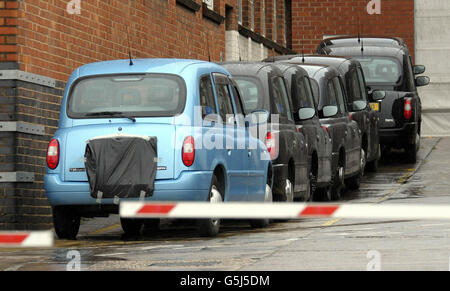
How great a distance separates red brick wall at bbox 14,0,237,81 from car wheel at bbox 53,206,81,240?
102 inches

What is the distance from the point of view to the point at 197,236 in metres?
13.5

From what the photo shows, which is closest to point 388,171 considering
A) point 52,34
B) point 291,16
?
point 52,34

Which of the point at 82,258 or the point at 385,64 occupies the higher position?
the point at 385,64

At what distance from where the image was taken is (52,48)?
16.7 meters

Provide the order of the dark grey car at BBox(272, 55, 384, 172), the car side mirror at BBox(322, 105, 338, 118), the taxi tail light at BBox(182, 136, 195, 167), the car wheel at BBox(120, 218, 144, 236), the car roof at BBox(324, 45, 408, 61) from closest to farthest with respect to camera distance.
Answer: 1. the taxi tail light at BBox(182, 136, 195, 167)
2. the car wheel at BBox(120, 218, 144, 236)
3. the car side mirror at BBox(322, 105, 338, 118)
4. the dark grey car at BBox(272, 55, 384, 172)
5. the car roof at BBox(324, 45, 408, 61)

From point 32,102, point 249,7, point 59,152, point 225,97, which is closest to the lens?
point 59,152

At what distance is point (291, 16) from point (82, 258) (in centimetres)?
3262

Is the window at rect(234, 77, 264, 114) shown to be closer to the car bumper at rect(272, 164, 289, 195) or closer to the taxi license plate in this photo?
the car bumper at rect(272, 164, 289, 195)

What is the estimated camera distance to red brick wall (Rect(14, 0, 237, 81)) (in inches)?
628

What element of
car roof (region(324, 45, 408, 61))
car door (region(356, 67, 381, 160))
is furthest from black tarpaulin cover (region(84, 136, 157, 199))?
car roof (region(324, 45, 408, 61))

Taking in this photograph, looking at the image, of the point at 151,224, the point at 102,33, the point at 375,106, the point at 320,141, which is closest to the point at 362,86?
the point at 375,106

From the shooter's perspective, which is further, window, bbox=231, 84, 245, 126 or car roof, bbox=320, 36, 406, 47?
car roof, bbox=320, 36, 406, 47

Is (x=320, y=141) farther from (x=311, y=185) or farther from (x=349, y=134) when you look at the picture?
(x=349, y=134)

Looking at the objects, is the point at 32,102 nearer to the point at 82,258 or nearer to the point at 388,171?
the point at 82,258
